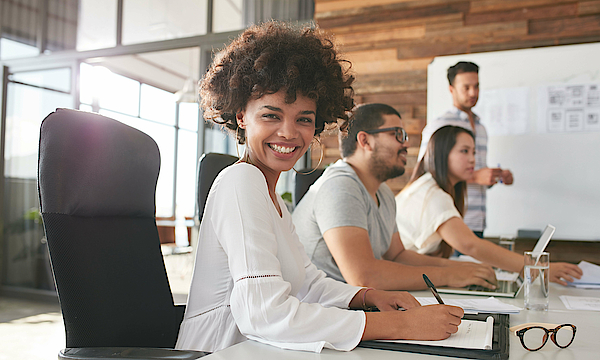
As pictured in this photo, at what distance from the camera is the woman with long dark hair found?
5.90 ft

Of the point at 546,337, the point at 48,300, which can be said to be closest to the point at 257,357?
the point at 546,337

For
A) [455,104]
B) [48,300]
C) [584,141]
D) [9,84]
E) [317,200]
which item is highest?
[9,84]

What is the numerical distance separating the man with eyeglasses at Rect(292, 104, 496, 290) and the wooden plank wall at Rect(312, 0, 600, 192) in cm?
109

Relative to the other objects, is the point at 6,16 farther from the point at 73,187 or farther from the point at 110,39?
the point at 73,187

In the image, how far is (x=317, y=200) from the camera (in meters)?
1.60

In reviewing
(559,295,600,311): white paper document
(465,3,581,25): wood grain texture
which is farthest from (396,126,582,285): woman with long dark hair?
(465,3,581,25): wood grain texture

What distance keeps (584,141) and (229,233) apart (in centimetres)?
253

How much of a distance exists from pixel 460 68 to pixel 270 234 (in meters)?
2.43

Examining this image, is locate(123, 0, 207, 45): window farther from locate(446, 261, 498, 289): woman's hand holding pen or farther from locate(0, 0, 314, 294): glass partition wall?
locate(446, 261, 498, 289): woman's hand holding pen

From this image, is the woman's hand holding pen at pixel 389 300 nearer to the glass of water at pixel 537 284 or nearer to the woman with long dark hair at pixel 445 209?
the glass of water at pixel 537 284

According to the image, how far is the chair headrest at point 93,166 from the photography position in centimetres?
94

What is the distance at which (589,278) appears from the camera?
5.64ft

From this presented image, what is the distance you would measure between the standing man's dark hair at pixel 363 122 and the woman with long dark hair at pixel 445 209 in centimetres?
49

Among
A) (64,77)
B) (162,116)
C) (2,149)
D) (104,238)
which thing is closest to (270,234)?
(104,238)
